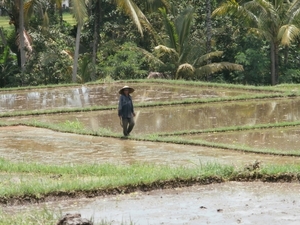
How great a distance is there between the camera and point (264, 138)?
12391mm

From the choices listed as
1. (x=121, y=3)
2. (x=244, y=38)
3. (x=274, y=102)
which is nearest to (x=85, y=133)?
(x=274, y=102)

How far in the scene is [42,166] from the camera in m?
8.91

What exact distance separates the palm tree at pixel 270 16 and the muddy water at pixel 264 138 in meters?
9.03

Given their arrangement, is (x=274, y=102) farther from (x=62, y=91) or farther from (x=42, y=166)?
(x=42, y=166)

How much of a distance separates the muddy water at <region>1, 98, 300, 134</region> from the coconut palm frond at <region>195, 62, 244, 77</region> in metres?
4.77

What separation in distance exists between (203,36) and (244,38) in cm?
167

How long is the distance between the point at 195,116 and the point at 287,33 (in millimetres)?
6851

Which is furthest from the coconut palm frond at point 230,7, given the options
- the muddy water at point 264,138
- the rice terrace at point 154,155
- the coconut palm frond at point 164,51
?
the muddy water at point 264,138

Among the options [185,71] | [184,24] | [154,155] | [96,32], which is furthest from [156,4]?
[154,155]

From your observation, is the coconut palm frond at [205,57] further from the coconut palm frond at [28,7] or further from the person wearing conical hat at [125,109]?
the person wearing conical hat at [125,109]

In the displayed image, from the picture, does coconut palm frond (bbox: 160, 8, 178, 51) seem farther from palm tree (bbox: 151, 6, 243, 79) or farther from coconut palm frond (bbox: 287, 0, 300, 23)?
coconut palm frond (bbox: 287, 0, 300, 23)

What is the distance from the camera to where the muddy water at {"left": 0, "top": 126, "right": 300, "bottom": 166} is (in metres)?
10.0

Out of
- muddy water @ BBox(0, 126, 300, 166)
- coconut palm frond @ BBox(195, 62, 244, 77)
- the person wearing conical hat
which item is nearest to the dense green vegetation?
coconut palm frond @ BBox(195, 62, 244, 77)

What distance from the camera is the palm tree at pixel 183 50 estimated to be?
21984 mm
